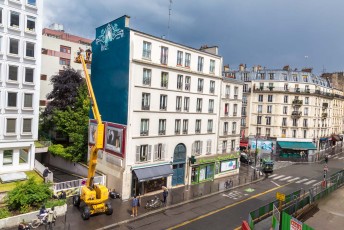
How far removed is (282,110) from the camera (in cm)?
6375

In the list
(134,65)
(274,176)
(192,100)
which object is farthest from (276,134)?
(134,65)

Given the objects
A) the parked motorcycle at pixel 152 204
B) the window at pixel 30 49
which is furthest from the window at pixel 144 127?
the window at pixel 30 49

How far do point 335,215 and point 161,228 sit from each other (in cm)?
1731

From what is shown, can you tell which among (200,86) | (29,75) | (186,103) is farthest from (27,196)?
(200,86)

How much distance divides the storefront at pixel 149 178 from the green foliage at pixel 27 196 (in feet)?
29.5

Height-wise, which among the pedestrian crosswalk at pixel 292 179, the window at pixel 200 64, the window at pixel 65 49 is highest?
the window at pixel 65 49

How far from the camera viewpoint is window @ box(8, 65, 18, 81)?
32.4 m

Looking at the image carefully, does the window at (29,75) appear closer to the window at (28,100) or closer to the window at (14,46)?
the window at (28,100)

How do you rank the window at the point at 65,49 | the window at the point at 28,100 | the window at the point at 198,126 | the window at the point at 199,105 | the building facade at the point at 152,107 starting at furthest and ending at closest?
the window at the point at 65,49
the window at the point at 198,126
the window at the point at 199,105
the window at the point at 28,100
the building facade at the point at 152,107

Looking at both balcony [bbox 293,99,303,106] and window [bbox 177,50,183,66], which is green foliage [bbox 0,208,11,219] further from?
balcony [bbox 293,99,303,106]

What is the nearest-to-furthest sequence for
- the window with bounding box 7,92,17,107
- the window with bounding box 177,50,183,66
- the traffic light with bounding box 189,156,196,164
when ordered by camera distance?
the window with bounding box 7,92,17,107
the window with bounding box 177,50,183,66
the traffic light with bounding box 189,156,196,164

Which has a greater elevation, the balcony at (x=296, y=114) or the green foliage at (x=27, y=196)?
the balcony at (x=296, y=114)

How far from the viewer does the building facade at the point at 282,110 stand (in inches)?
2495

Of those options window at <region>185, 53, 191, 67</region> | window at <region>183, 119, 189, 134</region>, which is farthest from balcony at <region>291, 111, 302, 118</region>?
window at <region>185, 53, 191, 67</region>
